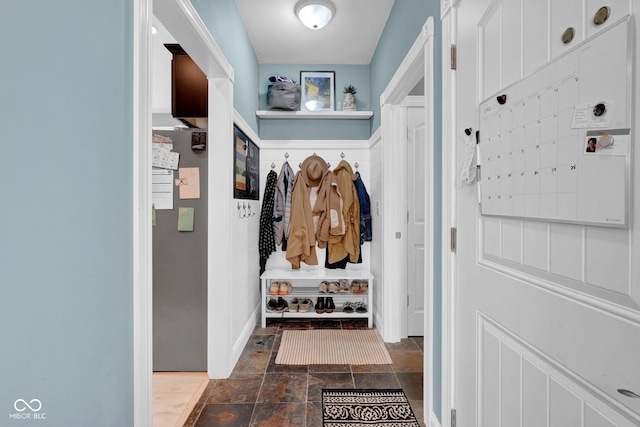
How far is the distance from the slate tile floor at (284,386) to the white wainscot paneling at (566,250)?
4.57ft

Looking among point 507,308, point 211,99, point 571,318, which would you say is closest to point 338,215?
point 211,99

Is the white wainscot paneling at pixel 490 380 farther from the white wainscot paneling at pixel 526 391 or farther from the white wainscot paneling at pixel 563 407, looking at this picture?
the white wainscot paneling at pixel 563 407

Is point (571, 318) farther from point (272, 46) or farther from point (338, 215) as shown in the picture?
point (272, 46)

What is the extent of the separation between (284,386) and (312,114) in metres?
2.58

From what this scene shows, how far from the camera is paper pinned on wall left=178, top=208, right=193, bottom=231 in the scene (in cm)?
222

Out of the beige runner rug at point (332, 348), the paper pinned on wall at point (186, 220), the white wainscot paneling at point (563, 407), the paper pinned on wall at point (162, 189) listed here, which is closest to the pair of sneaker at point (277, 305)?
the beige runner rug at point (332, 348)

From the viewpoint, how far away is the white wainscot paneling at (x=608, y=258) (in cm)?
64

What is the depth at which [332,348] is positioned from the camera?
2.69 metres

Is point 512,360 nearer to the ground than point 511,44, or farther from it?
nearer to the ground

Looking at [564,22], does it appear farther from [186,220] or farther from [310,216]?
[310,216]

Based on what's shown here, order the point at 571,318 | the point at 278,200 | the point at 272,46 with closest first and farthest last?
the point at 571,318
the point at 272,46
the point at 278,200

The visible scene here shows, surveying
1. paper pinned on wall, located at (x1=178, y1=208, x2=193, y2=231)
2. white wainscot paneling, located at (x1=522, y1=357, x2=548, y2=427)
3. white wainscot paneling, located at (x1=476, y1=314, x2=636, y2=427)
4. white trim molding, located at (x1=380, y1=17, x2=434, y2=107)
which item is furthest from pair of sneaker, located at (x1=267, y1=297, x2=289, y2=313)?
white wainscot paneling, located at (x1=522, y1=357, x2=548, y2=427)
